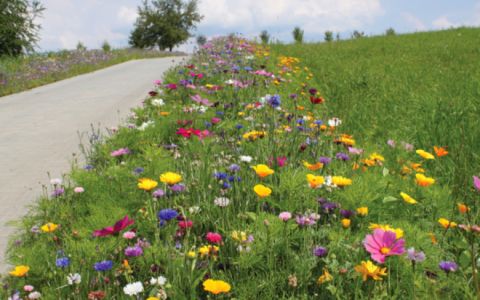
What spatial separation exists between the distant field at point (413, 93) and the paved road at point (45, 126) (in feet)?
9.91

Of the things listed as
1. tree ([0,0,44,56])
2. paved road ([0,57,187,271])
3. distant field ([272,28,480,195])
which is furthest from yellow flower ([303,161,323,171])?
tree ([0,0,44,56])

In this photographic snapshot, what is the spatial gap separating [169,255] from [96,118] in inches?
182

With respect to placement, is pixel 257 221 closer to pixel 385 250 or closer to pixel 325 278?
pixel 325 278

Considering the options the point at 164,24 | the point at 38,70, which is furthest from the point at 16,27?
the point at 164,24

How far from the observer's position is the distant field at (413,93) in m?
4.37

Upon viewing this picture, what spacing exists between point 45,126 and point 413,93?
17.1 ft

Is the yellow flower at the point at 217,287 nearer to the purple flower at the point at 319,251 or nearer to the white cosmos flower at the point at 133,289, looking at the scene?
the white cosmos flower at the point at 133,289

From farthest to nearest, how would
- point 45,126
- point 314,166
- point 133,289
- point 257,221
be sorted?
point 45,126 → point 314,166 → point 257,221 → point 133,289

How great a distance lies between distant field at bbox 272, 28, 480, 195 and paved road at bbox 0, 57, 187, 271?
3.02m

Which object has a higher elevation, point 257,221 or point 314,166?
point 314,166

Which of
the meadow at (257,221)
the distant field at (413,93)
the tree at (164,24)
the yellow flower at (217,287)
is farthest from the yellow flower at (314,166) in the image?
the tree at (164,24)

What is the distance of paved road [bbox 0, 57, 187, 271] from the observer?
11.8 feet

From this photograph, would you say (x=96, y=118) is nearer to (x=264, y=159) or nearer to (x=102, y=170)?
(x=102, y=170)

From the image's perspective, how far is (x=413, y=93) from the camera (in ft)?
21.2
